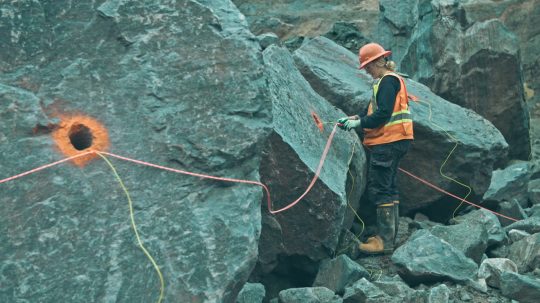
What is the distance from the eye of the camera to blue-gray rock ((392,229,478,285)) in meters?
5.32

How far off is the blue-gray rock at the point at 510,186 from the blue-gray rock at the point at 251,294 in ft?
11.5

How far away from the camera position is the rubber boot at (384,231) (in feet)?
20.6

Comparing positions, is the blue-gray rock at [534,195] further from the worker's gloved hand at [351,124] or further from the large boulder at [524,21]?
the large boulder at [524,21]

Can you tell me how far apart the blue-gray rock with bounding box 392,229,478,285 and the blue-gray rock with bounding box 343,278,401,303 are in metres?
0.48

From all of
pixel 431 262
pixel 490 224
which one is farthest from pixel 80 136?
pixel 490 224

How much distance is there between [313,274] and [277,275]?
0.25 metres

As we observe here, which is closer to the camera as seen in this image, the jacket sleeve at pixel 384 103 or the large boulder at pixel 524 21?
the jacket sleeve at pixel 384 103

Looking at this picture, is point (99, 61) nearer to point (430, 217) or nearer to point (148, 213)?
point (148, 213)

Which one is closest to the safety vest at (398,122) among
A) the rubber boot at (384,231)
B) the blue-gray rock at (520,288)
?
the rubber boot at (384,231)

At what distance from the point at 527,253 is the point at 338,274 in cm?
142

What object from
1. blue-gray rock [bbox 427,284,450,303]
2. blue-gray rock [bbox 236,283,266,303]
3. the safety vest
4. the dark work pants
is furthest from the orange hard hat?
blue-gray rock [bbox 236,283,266,303]

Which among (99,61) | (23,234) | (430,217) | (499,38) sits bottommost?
(430,217)

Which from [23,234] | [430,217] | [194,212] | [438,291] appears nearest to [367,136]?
[430,217]

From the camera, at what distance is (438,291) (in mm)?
4934
